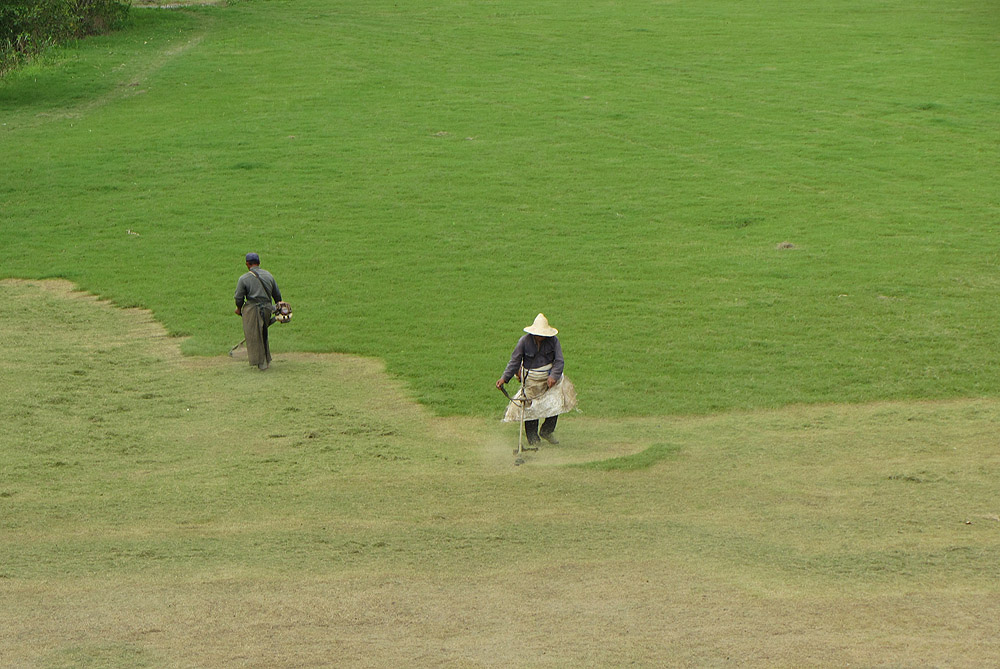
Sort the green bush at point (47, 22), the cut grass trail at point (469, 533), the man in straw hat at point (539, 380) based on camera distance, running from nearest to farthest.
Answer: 1. the cut grass trail at point (469, 533)
2. the man in straw hat at point (539, 380)
3. the green bush at point (47, 22)

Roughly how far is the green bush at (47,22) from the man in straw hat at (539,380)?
34533 millimetres

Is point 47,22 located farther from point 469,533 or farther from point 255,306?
point 469,533

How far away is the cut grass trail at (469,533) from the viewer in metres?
10.3

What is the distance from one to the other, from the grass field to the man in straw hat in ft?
2.21

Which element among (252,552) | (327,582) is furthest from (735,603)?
(252,552)

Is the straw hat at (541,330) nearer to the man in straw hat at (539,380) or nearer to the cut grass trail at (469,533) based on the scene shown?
the man in straw hat at (539,380)

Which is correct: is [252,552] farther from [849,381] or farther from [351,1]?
[351,1]

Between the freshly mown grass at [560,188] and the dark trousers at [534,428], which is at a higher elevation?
the freshly mown grass at [560,188]

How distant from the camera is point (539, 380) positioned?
51.4 feet

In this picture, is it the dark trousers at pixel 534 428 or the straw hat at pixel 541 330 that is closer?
the straw hat at pixel 541 330

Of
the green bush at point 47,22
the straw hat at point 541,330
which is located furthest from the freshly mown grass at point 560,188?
the straw hat at point 541,330

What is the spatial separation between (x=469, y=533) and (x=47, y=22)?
4168cm

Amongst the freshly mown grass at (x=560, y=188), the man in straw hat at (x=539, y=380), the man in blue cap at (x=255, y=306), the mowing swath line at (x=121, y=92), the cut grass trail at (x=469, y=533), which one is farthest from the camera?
the mowing swath line at (x=121, y=92)

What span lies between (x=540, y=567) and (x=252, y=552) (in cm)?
319
